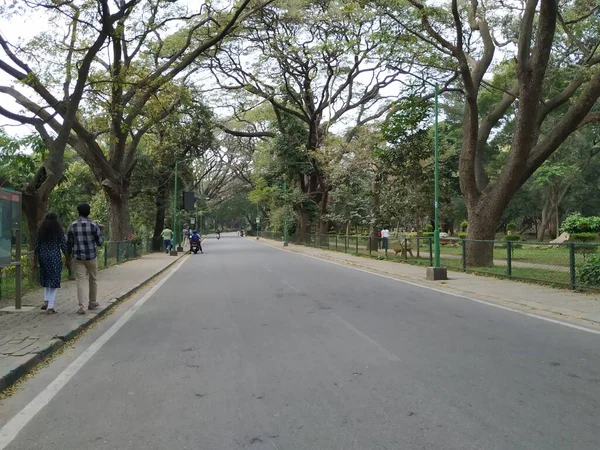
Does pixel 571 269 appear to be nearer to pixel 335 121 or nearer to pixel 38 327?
pixel 38 327

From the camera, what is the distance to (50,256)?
8930 millimetres

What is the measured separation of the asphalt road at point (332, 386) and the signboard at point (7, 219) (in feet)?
8.23

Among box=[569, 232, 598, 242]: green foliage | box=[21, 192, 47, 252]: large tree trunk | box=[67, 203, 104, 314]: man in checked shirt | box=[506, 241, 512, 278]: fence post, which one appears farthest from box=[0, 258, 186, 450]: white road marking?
box=[569, 232, 598, 242]: green foliage

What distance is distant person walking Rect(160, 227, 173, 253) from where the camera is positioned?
108ft

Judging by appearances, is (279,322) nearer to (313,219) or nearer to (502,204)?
(502,204)

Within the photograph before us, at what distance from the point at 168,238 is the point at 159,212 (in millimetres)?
4253

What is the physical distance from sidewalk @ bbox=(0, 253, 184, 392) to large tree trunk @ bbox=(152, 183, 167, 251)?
22.3 meters

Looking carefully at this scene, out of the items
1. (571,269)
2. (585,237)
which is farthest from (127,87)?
(585,237)

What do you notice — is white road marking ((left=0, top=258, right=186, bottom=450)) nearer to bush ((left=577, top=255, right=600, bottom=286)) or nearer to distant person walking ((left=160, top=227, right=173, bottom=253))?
bush ((left=577, top=255, right=600, bottom=286))

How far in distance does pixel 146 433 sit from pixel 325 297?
7.87 m

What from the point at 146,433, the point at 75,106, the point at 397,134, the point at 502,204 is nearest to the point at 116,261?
the point at 75,106

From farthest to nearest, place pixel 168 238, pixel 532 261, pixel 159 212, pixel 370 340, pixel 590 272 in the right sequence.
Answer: pixel 159 212
pixel 168 238
pixel 532 261
pixel 590 272
pixel 370 340

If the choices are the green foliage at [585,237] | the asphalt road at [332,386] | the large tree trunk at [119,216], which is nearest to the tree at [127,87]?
the large tree trunk at [119,216]

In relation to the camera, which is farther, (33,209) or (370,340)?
(33,209)
